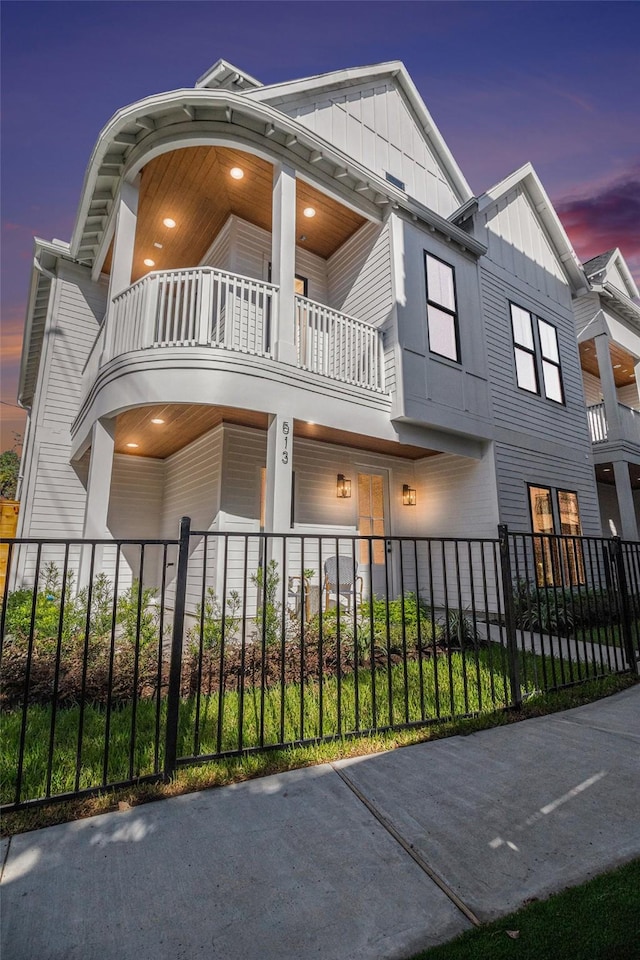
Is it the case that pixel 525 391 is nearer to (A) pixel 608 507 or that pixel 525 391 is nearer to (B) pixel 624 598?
(B) pixel 624 598

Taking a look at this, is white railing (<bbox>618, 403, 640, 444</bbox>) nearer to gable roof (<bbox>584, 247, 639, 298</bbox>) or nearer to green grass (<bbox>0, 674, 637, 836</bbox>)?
gable roof (<bbox>584, 247, 639, 298</bbox>)

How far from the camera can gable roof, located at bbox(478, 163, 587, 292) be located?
10.8 m

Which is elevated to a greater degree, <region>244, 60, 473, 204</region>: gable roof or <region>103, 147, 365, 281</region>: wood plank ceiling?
<region>244, 60, 473, 204</region>: gable roof

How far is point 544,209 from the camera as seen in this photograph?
11914 mm

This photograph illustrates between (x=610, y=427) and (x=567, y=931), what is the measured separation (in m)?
13.4

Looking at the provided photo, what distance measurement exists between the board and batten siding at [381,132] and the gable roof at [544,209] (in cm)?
104

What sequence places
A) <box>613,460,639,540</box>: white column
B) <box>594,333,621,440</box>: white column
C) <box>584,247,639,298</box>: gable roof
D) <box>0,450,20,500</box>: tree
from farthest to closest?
<box>0,450,20,500</box>: tree < <box>584,247,639,298</box>: gable roof < <box>594,333,621,440</box>: white column < <box>613,460,639,540</box>: white column

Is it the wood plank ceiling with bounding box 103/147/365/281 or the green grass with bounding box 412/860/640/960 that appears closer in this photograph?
the green grass with bounding box 412/860/640/960

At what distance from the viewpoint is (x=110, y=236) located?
847 centimetres

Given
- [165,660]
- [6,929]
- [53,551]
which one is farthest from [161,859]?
[53,551]

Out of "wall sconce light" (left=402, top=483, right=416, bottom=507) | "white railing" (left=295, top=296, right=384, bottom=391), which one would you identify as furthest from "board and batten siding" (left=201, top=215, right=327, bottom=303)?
"wall sconce light" (left=402, top=483, right=416, bottom=507)

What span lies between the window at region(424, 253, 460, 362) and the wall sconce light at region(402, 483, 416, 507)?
2.85 meters

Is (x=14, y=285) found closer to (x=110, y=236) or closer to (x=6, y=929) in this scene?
(x=110, y=236)

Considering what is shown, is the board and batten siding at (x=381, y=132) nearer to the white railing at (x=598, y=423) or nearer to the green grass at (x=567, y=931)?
the white railing at (x=598, y=423)
